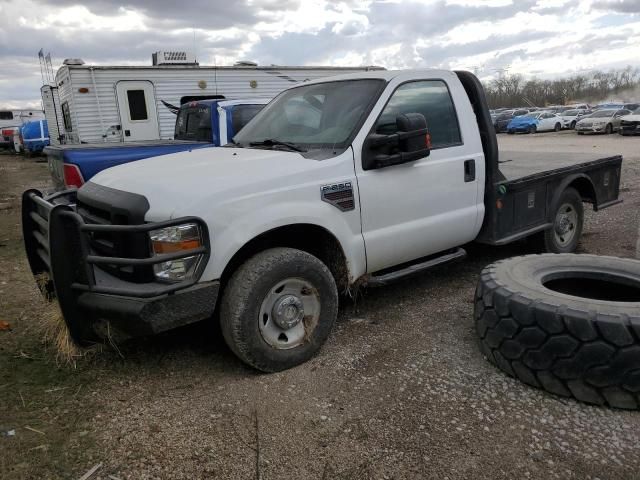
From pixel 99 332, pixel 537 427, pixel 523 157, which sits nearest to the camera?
pixel 537 427

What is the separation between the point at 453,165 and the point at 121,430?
302 centimetres

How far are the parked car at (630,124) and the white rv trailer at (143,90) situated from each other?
66.2ft

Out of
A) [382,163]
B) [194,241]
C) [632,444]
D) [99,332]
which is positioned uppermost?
[382,163]

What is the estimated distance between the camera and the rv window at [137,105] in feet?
36.4

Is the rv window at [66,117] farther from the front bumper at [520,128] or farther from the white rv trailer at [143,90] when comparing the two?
the front bumper at [520,128]

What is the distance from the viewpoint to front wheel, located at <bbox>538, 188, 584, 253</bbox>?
207 inches

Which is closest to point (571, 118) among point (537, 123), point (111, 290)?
point (537, 123)

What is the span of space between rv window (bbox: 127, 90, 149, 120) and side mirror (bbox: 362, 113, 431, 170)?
889cm

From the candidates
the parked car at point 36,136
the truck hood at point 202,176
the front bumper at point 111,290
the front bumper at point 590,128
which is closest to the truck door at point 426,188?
the truck hood at point 202,176

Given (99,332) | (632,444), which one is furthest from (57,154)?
(632,444)

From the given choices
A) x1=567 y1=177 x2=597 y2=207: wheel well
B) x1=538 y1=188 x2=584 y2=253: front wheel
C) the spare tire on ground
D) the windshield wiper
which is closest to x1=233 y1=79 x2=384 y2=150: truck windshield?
the windshield wiper

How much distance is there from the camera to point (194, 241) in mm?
2898

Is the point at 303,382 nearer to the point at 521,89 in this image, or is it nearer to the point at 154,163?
the point at 154,163

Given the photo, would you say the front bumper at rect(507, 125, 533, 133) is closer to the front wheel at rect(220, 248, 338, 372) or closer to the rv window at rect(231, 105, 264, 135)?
the rv window at rect(231, 105, 264, 135)
